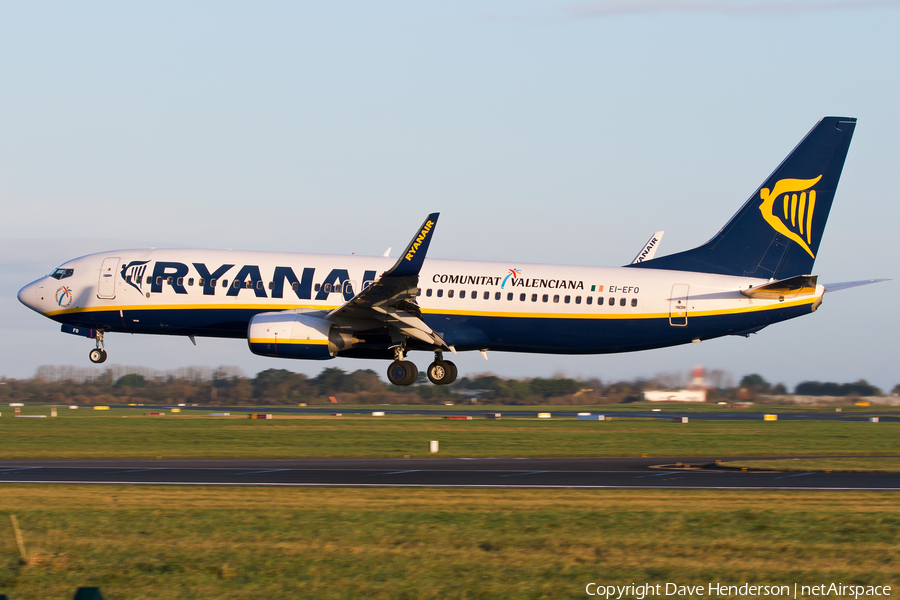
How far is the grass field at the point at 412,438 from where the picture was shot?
36.2m

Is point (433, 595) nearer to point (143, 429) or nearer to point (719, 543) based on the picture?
point (719, 543)

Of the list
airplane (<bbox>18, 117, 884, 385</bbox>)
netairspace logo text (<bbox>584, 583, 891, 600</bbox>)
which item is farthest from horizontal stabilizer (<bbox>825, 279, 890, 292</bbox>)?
netairspace logo text (<bbox>584, 583, 891, 600</bbox>)

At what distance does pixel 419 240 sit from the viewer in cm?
3594

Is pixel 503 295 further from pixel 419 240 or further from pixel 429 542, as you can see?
pixel 429 542

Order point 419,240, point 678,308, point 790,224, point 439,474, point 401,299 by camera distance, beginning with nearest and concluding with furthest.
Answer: point 439,474 < point 419,240 < point 401,299 < point 678,308 < point 790,224

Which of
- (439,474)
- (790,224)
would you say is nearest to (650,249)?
(790,224)

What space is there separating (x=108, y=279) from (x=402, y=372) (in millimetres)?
13441

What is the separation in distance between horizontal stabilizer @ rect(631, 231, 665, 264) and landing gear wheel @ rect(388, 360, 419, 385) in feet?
39.0

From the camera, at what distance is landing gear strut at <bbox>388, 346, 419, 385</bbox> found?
41.2m

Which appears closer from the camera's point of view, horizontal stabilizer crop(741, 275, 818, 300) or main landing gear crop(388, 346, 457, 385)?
horizontal stabilizer crop(741, 275, 818, 300)

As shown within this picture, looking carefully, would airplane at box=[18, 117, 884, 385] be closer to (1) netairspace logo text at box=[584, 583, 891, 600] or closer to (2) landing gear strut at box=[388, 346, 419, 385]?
(2) landing gear strut at box=[388, 346, 419, 385]

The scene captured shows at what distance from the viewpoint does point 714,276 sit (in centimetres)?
4050

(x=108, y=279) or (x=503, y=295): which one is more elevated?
(x=108, y=279)

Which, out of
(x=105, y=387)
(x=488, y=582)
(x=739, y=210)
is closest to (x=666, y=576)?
(x=488, y=582)
